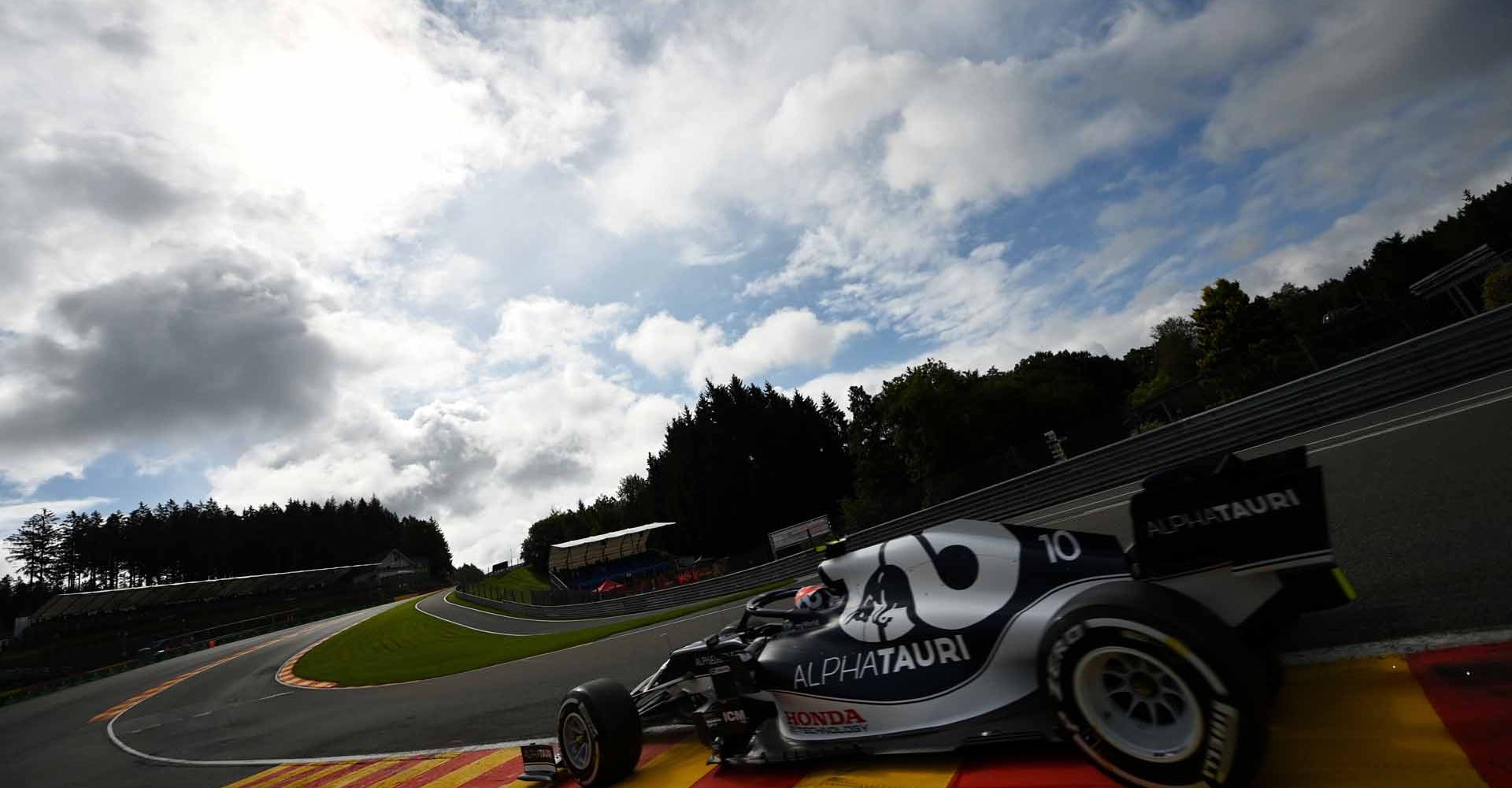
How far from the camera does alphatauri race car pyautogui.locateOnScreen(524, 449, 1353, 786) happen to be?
2.26 m

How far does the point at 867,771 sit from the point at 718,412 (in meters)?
51.0

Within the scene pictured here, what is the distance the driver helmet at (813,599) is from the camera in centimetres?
420

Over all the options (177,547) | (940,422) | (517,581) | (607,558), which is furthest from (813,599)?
(177,547)

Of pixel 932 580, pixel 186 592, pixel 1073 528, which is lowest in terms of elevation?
pixel 1073 528

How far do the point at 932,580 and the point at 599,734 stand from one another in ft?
8.89

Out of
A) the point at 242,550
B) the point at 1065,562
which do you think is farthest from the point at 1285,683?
the point at 242,550

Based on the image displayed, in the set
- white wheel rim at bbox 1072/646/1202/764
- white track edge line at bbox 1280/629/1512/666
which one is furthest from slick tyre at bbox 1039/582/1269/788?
white track edge line at bbox 1280/629/1512/666

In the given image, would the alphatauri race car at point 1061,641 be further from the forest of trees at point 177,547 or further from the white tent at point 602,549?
the forest of trees at point 177,547

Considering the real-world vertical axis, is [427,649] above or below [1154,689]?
below

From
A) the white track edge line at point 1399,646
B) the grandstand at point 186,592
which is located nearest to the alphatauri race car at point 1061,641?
the white track edge line at point 1399,646

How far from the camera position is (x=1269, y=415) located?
14156 mm

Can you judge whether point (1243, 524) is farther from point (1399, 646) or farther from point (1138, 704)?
point (1399, 646)

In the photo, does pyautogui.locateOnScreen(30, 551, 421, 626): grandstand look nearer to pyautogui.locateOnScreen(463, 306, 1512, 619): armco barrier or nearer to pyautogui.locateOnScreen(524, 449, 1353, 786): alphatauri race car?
pyautogui.locateOnScreen(463, 306, 1512, 619): armco barrier

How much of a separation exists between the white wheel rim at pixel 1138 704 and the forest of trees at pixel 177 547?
123925 millimetres
